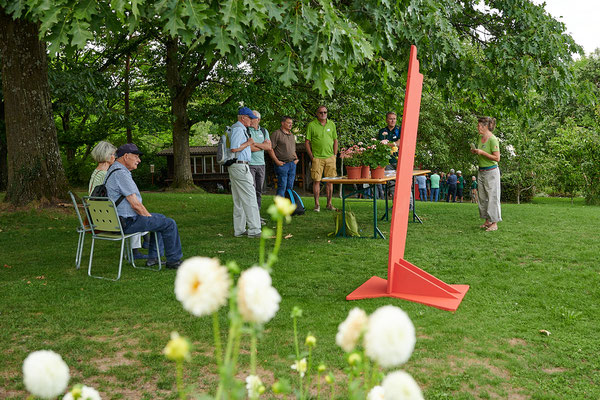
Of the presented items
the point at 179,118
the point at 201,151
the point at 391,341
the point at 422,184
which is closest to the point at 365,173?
the point at 391,341

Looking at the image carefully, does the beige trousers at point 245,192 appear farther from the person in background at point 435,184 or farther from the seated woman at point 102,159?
the person in background at point 435,184

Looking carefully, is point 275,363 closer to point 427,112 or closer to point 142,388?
point 142,388

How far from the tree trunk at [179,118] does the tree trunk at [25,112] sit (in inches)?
436

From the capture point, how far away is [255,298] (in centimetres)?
92

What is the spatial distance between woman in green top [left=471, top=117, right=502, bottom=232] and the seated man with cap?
5.28 metres

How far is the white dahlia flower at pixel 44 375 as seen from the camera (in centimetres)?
103

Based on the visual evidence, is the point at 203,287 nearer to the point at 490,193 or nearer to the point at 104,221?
the point at 104,221

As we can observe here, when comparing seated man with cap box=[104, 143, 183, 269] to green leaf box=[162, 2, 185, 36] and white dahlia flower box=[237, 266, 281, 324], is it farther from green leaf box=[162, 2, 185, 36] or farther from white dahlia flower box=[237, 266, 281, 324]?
white dahlia flower box=[237, 266, 281, 324]

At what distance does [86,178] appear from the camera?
33500mm

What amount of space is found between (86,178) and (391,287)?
3208cm

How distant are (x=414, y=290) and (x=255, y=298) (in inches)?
168

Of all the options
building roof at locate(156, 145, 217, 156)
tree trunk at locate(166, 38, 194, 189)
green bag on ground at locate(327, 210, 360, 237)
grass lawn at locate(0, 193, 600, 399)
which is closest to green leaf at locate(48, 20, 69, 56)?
grass lawn at locate(0, 193, 600, 399)

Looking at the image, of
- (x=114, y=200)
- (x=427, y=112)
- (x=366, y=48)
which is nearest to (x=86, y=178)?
(x=427, y=112)

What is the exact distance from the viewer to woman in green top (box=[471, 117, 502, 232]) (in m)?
8.86
